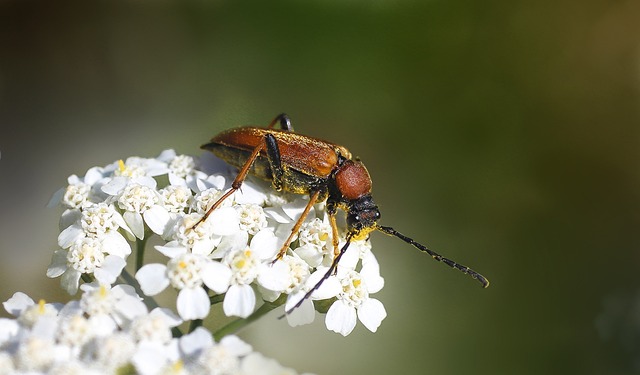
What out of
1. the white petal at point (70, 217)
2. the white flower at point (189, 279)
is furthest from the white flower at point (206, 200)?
the white petal at point (70, 217)

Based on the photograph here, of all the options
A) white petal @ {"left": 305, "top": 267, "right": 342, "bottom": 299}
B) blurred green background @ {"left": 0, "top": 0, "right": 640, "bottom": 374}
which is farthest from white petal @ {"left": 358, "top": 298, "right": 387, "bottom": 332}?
blurred green background @ {"left": 0, "top": 0, "right": 640, "bottom": 374}

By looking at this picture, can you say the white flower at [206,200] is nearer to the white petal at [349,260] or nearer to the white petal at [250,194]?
the white petal at [250,194]

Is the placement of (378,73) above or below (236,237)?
above

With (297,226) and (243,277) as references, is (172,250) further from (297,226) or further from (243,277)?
(297,226)

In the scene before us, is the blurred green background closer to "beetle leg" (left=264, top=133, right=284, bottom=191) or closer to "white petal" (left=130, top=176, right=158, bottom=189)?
"beetle leg" (left=264, top=133, right=284, bottom=191)

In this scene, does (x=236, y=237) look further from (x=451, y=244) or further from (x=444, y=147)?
(x=444, y=147)

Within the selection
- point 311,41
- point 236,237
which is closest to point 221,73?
point 311,41
